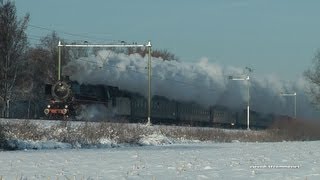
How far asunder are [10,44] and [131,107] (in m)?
13.8

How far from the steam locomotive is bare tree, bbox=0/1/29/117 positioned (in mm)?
7738

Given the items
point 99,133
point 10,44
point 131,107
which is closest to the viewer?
point 99,133

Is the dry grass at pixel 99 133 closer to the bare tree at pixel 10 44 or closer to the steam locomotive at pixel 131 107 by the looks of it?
the steam locomotive at pixel 131 107

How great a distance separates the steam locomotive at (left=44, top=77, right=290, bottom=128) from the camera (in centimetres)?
4844

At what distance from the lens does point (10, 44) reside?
60.2m

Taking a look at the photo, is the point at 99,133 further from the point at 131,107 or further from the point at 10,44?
the point at 10,44

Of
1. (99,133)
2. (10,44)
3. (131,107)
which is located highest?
(10,44)

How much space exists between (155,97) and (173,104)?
1.94 metres

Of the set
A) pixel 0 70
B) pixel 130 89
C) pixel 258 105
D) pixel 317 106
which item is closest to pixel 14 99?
pixel 0 70

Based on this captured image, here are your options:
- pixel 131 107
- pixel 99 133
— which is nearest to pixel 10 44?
pixel 131 107

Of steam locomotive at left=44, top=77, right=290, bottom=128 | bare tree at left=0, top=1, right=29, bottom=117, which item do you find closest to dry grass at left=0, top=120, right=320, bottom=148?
steam locomotive at left=44, top=77, right=290, bottom=128

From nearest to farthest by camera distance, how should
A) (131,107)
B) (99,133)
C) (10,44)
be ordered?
(99,133) < (131,107) < (10,44)

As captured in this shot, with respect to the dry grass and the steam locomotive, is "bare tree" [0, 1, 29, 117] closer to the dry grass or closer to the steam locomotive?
the steam locomotive

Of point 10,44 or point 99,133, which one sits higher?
point 10,44
